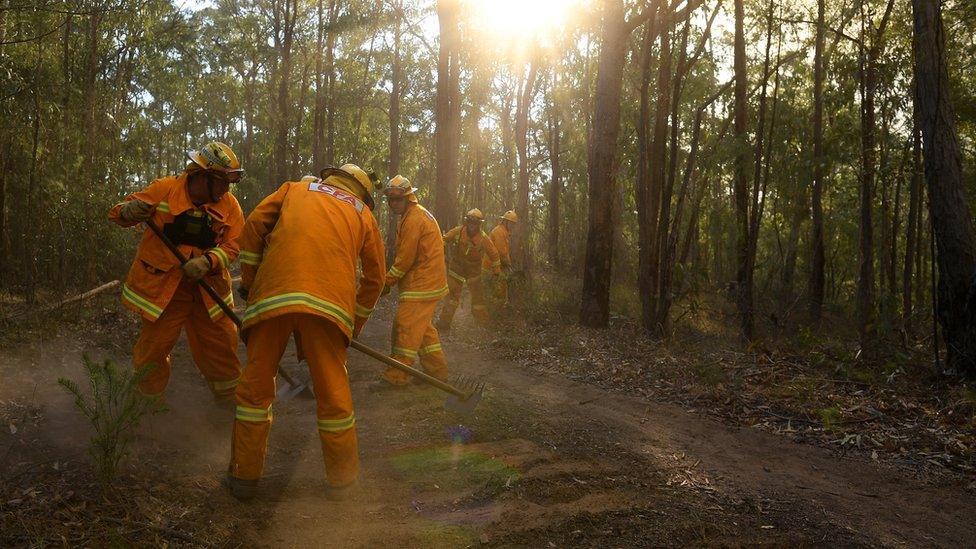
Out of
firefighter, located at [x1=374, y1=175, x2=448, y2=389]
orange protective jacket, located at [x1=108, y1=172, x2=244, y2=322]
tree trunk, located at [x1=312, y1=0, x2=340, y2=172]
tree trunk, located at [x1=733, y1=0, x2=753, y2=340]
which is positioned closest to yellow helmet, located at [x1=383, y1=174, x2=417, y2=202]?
firefighter, located at [x1=374, y1=175, x2=448, y2=389]

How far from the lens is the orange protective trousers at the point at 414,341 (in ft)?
21.4

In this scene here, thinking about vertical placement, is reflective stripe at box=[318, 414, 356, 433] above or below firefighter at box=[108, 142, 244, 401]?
below

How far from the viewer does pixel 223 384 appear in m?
5.43

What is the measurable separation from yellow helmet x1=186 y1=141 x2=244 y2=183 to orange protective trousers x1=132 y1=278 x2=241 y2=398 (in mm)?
793

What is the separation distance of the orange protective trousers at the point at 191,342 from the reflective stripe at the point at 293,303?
4.30ft

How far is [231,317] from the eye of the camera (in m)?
4.89

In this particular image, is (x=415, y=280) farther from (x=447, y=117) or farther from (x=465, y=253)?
(x=447, y=117)

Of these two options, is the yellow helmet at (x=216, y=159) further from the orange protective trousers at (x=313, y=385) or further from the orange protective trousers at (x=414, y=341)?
the orange protective trousers at (x=414, y=341)

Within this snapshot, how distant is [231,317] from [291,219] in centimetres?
133

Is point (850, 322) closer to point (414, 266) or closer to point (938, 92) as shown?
point (938, 92)

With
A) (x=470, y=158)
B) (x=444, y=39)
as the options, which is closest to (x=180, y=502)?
(x=444, y=39)

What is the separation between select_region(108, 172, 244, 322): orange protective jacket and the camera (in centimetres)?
475

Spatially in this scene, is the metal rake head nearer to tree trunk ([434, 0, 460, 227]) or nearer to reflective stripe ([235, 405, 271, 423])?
reflective stripe ([235, 405, 271, 423])

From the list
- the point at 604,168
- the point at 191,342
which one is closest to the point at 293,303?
the point at 191,342
